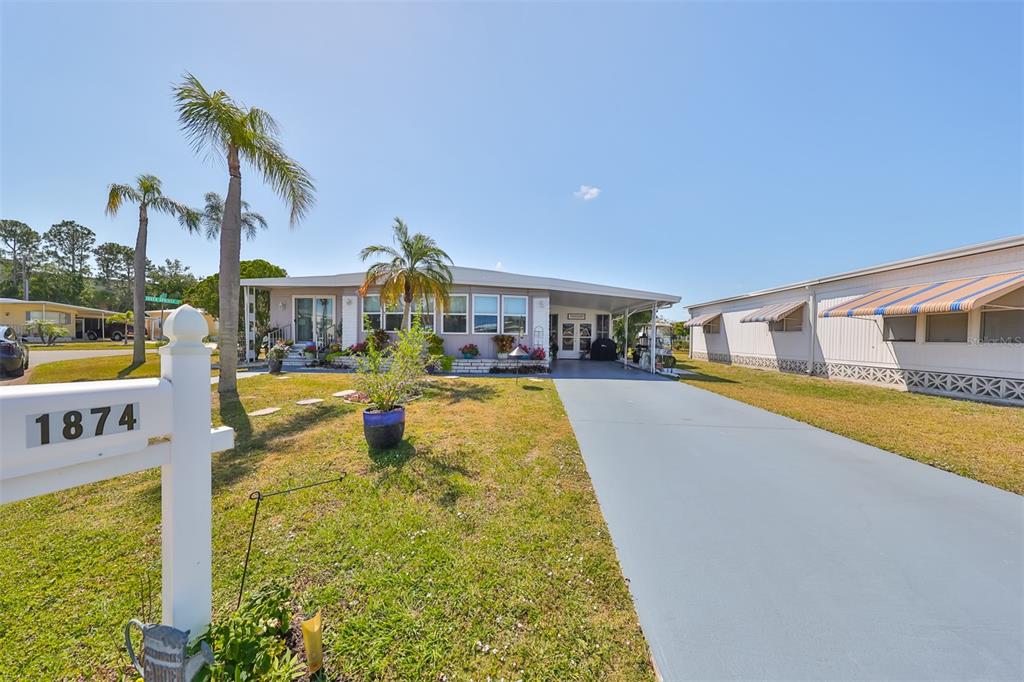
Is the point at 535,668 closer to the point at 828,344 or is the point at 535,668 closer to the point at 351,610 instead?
the point at 351,610

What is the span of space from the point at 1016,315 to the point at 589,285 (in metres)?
10.6

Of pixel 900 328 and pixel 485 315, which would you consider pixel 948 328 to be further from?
pixel 485 315

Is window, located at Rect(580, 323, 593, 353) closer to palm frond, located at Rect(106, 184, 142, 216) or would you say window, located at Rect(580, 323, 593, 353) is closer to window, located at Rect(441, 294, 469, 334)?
window, located at Rect(441, 294, 469, 334)

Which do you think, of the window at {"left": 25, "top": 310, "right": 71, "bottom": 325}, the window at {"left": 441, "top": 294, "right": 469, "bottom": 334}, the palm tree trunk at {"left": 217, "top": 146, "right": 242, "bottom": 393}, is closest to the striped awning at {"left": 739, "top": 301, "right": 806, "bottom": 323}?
the window at {"left": 441, "top": 294, "right": 469, "bottom": 334}

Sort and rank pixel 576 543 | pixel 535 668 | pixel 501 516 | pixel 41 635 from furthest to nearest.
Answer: pixel 501 516
pixel 576 543
pixel 41 635
pixel 535 668

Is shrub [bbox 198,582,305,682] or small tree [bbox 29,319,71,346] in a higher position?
small tree [bbox 29,319,71,346]

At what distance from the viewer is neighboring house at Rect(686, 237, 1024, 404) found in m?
8.75

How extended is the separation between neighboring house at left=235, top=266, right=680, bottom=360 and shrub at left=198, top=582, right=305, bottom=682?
11671 millimetres

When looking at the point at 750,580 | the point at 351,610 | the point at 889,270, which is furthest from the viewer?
the point at 889,270

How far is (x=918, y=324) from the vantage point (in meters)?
10.6

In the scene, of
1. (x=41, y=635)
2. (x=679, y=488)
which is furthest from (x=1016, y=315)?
(x=41, y=635)

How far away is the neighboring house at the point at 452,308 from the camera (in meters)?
13.8

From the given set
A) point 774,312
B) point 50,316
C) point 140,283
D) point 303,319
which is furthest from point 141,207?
point 50,316

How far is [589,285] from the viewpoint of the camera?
43.9 feet
